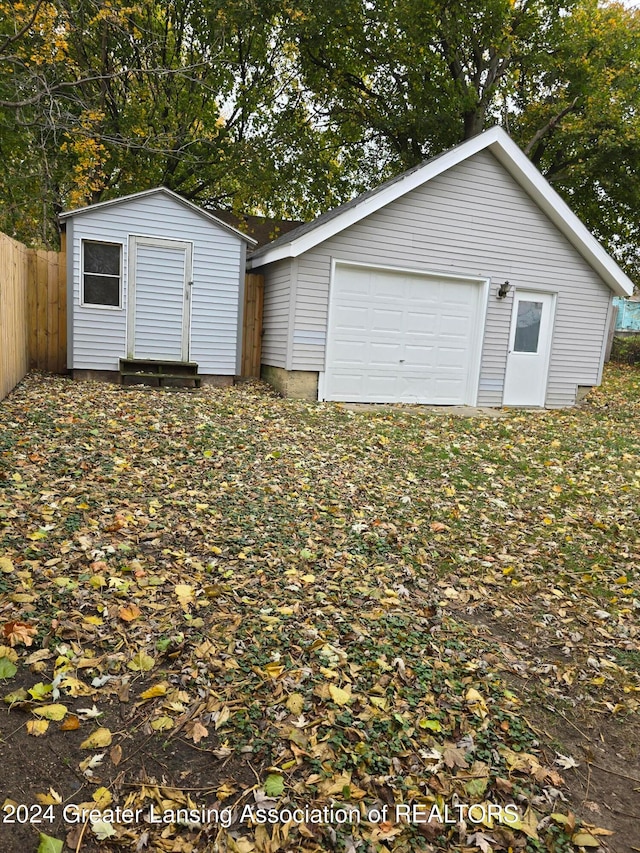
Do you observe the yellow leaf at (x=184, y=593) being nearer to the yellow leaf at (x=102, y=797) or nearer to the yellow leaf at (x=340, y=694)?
the yellow leaf at (x=340, y=694)

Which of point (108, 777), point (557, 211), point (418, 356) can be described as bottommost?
point (108, 777)

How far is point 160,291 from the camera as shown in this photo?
1018 cm

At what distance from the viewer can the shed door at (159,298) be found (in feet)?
32.9

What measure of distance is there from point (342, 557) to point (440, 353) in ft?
25.1

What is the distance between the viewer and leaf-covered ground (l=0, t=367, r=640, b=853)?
2.14m

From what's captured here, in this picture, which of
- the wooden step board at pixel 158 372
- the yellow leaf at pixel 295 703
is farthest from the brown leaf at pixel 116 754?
the wooden step board at pixel 158 372

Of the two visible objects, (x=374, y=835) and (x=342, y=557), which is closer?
(x=374, y=835)

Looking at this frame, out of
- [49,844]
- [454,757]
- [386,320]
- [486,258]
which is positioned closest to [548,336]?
[486,258]

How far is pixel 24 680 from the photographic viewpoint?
102 inches

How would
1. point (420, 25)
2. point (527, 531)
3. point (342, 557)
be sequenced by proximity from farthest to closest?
point (420, 25)
point (527, 531)
point (342, 557)

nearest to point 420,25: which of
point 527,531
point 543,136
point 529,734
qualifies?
point 543,136

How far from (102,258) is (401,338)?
17.5 feet

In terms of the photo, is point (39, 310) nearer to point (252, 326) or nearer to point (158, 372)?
point (158, 372)

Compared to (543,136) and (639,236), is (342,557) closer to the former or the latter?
(543,136)
